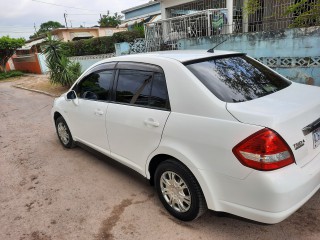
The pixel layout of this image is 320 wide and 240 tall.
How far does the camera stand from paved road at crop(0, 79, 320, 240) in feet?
8.91

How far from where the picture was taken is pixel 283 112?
7.29 feet

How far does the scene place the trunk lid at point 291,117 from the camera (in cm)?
213

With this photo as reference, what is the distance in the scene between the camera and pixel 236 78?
2791 mm

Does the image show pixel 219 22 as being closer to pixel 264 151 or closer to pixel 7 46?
pixel 264 151

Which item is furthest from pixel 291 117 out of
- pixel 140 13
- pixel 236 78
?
pixel 140 13

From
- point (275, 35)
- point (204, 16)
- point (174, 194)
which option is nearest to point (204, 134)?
point (174, 194)

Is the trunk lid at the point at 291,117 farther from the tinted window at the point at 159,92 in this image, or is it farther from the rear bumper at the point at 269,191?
the tinted window at the point at 159,92

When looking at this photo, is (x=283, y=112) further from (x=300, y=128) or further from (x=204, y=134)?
(x=204, y=134)

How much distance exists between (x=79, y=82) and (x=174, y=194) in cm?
247

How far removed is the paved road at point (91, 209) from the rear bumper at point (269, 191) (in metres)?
0.20

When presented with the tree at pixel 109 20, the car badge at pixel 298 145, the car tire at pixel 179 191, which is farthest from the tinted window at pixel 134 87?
the tree at pixel 109 20

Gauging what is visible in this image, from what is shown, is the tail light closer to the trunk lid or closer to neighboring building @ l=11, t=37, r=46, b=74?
the trunk lid

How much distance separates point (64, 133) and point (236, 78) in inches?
139

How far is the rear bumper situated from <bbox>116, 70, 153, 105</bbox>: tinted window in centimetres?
121
